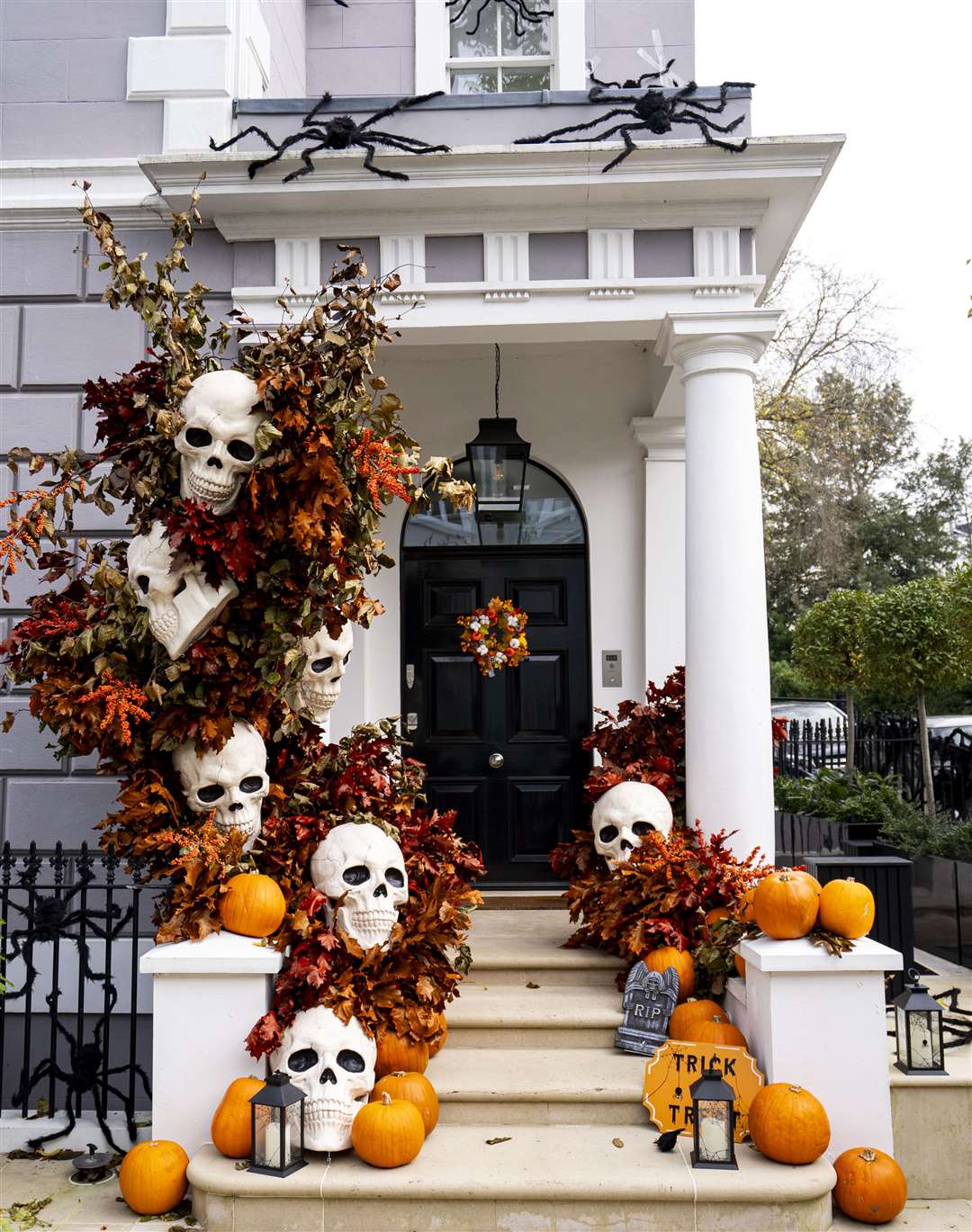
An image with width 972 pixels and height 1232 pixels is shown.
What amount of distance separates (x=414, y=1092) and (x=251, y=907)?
1.01m

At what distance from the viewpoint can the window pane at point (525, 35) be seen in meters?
7.92

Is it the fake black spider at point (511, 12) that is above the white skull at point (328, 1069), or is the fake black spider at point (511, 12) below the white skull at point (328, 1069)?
above

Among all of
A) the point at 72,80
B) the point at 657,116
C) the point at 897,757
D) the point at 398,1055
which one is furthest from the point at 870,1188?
the point at 897,757

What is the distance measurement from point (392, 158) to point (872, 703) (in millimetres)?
19717

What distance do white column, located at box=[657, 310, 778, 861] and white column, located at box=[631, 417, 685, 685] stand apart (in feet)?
5.82

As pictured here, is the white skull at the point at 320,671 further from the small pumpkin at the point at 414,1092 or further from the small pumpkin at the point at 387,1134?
the small pumpkin at the point at 387,1134

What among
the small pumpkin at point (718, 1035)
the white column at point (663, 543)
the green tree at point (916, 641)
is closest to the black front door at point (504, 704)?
the white column at point (663, 543)

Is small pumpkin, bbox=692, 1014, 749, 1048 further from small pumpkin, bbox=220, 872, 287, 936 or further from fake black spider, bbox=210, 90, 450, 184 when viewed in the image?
fake black spider, bbox=210, 90, 450, 184

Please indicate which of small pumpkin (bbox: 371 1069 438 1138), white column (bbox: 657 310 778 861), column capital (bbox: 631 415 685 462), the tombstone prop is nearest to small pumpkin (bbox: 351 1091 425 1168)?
small pumpkin (bbox: 371 1069 438 1138)

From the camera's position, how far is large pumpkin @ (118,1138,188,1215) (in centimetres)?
404

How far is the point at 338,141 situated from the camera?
586 centimetres

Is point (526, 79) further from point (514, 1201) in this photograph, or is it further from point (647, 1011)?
point (514, 1201)

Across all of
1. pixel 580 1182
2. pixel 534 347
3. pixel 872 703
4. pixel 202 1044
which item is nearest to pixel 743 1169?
pixel 580 1182

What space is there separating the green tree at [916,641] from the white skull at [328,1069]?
880 centimetres
